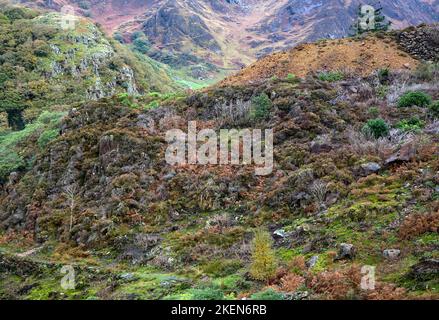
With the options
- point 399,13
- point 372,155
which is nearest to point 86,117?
point 372,155

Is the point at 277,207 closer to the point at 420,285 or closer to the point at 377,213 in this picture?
the point at 377,213

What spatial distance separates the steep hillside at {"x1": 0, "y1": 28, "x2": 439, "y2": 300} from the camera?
9.52m

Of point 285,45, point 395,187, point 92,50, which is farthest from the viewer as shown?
point 285,45

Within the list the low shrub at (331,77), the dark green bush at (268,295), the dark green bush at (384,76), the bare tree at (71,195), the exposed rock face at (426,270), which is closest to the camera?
the exposed rock face at (426,270)

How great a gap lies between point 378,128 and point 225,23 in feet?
420

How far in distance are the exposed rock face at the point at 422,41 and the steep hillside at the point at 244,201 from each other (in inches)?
148

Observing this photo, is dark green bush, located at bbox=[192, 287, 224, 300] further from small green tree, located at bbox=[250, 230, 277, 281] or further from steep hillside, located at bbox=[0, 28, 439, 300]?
small green tree, located at bbox=[250, 230, 277, 281]

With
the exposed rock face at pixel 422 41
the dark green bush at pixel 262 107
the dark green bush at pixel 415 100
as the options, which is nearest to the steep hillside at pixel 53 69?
the dark green bush at pixel 262 107

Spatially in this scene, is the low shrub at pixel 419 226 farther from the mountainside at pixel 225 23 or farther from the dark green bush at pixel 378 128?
the mountainside at pixel 225 23

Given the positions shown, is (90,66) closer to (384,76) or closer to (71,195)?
(71,195)

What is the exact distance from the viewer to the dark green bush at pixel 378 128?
51.1 feet

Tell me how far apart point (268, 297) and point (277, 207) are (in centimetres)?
581

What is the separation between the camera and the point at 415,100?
59.0 feet
